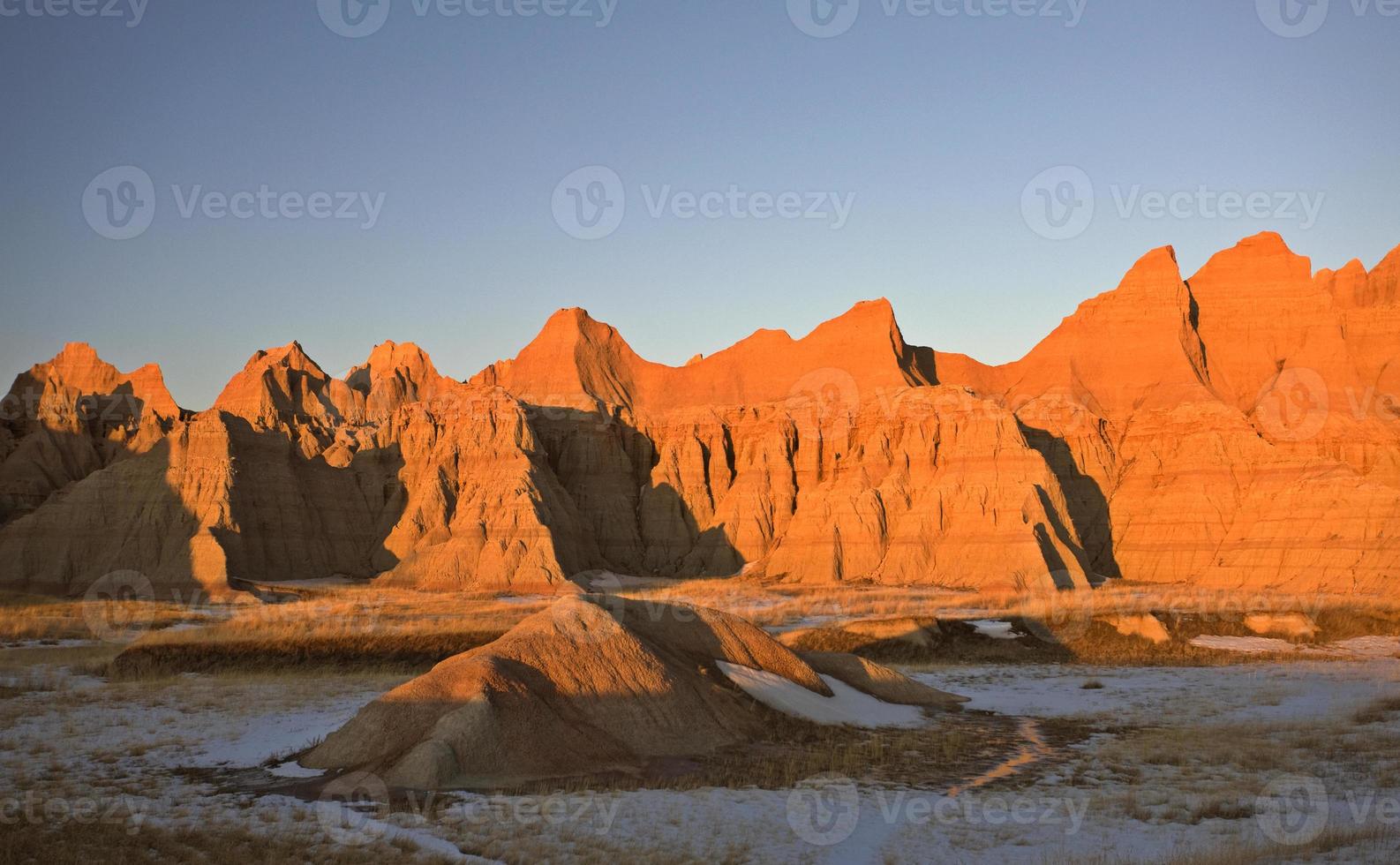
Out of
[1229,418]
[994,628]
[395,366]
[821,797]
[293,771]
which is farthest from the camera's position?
[395,366]

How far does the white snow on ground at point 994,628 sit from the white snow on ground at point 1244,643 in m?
6.26

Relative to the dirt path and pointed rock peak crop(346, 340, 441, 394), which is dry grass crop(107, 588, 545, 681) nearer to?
the dirt path

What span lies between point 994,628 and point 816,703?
800 inches

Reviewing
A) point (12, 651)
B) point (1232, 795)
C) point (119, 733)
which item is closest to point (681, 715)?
point (1232, 795)

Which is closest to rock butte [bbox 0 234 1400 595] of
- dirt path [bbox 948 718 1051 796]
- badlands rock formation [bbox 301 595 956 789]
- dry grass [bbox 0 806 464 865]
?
badlands rock formation [bbox 301 595 956 789]

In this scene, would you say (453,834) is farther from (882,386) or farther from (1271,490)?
(882,386)

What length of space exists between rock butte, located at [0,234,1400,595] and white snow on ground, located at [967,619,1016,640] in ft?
83.5

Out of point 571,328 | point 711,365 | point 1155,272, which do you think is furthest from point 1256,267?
point 571,328

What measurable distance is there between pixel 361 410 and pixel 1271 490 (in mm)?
103104

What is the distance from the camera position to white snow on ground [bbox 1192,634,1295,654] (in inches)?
1500

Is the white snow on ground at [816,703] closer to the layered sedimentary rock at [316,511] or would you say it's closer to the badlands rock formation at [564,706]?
the badlands rock formation at [564,706]

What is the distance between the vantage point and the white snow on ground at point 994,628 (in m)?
40.0

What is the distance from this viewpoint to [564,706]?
19.2 metres

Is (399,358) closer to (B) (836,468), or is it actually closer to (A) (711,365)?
(A) (711,365)
